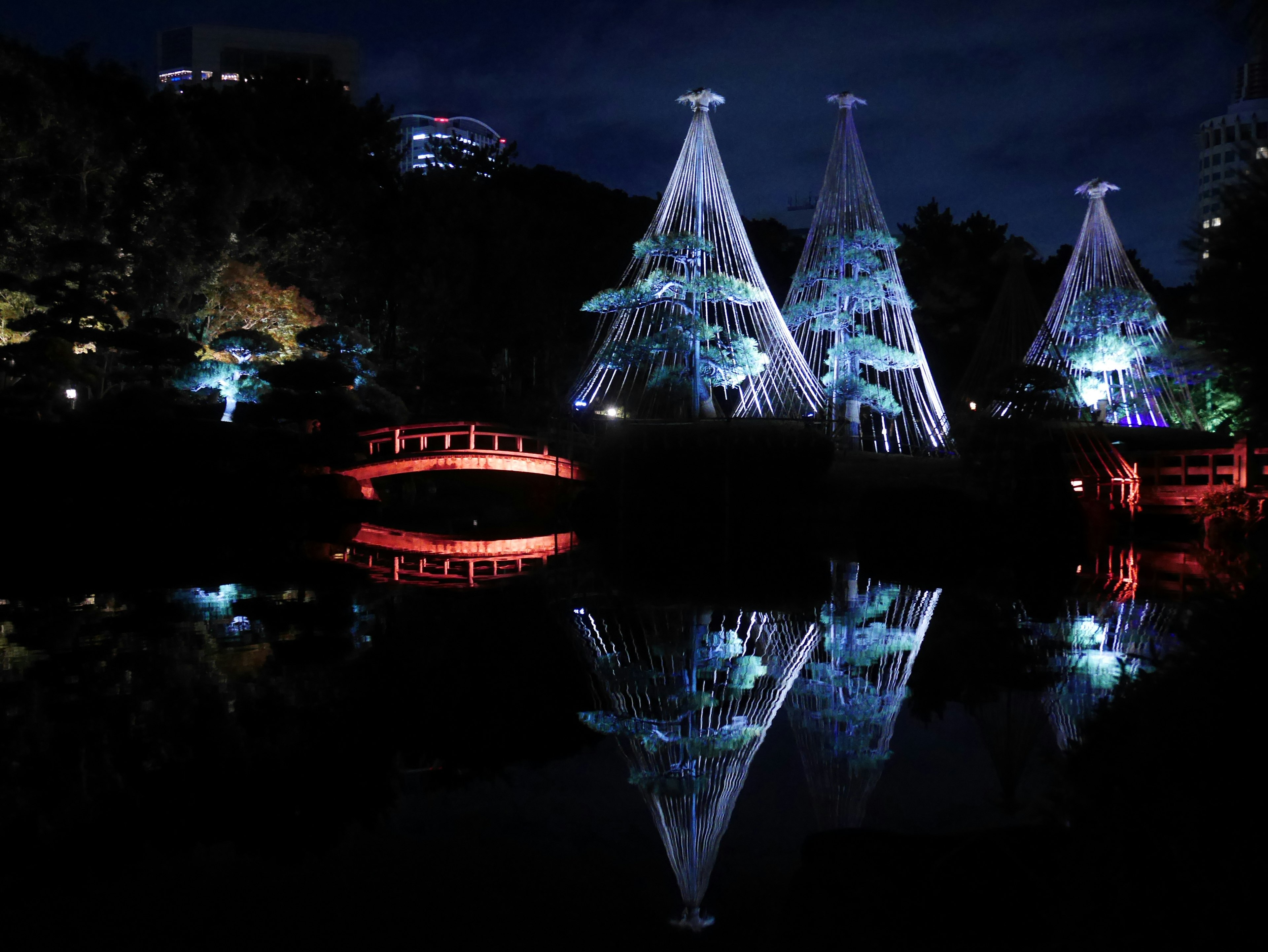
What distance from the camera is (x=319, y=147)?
1145 inches

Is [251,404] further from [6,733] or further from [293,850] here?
[293,850]

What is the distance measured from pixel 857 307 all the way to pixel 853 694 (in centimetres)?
1367

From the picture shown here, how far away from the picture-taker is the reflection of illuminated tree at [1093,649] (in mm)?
5777

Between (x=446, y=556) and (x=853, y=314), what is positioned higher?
(x=853, y=314)

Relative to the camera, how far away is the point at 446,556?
14.3m

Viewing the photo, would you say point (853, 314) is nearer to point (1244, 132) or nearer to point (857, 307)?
point (857, 307)

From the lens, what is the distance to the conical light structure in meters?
21.1

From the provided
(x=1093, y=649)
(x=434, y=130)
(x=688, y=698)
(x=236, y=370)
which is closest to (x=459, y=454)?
(x=236, y=370)

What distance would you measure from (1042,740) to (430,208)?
2567 cm

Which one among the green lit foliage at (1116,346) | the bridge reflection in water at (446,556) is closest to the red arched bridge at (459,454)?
the bridge reflection in water at (446,556)

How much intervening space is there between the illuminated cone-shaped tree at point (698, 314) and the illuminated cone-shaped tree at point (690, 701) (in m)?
7.50

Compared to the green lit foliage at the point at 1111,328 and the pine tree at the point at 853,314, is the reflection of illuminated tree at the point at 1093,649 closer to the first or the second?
the pine tree at the point at 853,314

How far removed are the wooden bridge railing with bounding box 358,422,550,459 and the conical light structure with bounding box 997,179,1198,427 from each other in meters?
9.28

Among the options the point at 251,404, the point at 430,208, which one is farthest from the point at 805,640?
the point at 430,208
